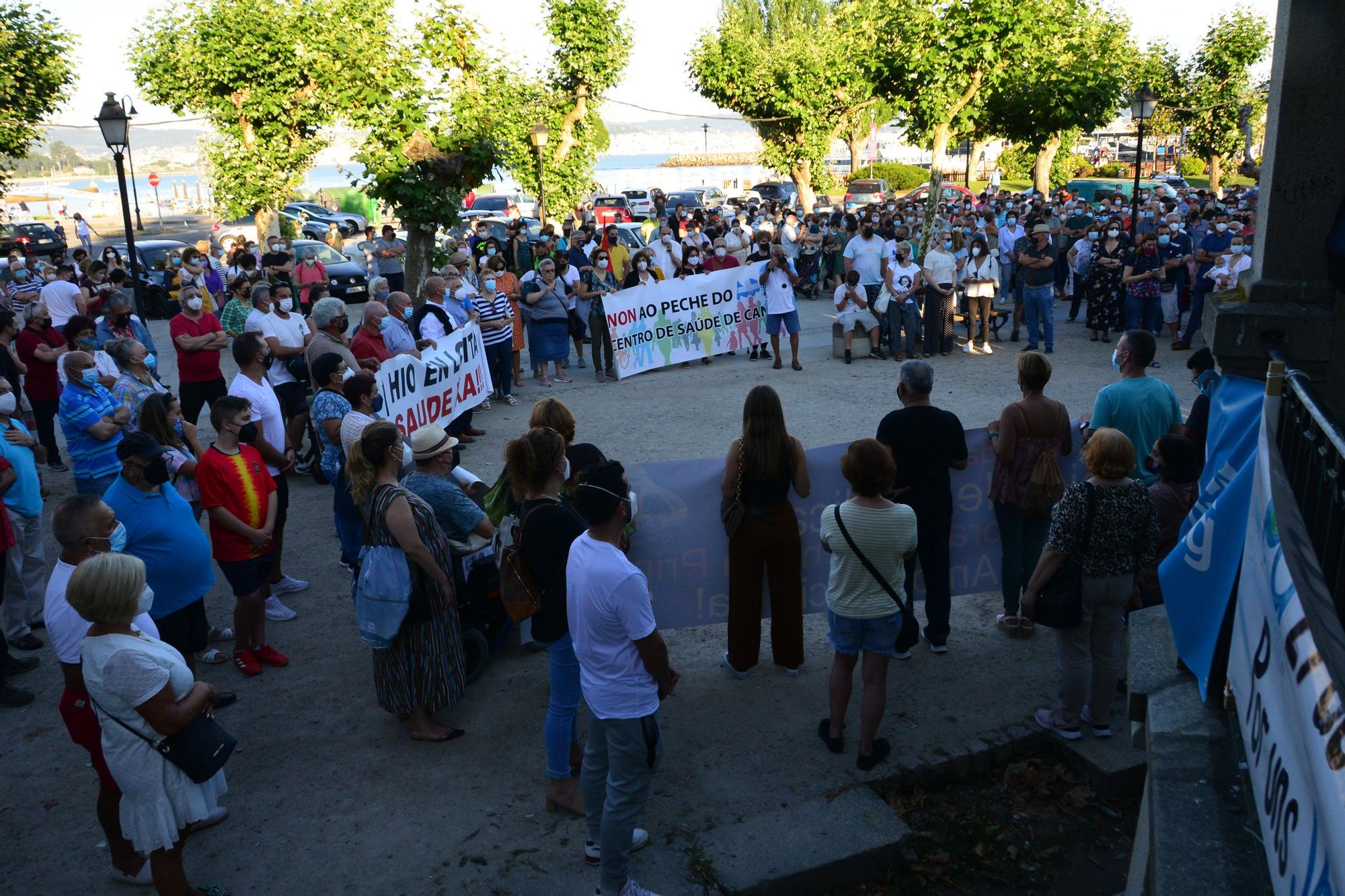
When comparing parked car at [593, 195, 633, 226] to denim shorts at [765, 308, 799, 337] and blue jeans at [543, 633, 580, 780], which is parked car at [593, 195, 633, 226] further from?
blue jeans at [543, 633, 580, 780]

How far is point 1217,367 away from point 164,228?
6143 centimetres

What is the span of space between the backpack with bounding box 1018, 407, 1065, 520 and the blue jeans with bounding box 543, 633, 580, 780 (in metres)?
2.88

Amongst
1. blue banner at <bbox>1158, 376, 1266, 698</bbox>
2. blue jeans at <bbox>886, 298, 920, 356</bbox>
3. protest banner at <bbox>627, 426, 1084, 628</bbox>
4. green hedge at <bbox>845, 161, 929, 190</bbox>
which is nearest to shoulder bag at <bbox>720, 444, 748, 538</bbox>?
protest banner at <bbox>627, 426, 1084, 628</bbox>

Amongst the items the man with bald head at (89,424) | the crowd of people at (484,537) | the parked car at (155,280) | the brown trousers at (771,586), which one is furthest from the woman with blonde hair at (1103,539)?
the parked car at (155,280)

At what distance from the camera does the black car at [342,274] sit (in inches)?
902

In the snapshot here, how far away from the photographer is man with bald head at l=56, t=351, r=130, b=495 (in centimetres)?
701

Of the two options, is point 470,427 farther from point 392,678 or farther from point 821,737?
point 821,737

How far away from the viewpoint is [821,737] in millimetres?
5168

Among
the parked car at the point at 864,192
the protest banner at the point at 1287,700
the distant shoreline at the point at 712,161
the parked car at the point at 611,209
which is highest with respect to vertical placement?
the distant shoreline at the point at 712,161

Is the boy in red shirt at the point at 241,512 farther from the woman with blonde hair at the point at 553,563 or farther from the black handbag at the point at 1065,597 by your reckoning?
the black handbag at the point at 1065,597

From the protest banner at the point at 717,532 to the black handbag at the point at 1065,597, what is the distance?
1326 millimetres

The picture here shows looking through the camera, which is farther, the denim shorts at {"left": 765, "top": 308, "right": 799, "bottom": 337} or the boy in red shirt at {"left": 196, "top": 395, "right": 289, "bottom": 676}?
the denim shorts at {"left": 765, "top": 308, "right": 799, "bottom": 337}

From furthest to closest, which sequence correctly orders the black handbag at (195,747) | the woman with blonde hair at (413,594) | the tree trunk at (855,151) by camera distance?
the tree trunk at (855,151) < the woman with blonde hair at (413,594) < the black handbag at (195,747)

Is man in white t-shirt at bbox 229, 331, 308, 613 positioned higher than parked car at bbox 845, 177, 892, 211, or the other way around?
parked car at bbox 845, 177, 892, 211
